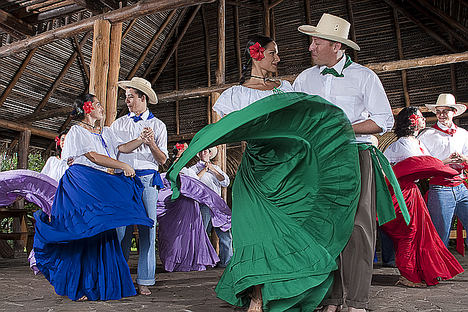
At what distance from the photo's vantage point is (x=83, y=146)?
10.7 feet

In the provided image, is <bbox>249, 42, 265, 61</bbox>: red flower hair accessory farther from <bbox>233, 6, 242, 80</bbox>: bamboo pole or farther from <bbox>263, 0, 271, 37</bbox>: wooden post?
<bbox>233, 6, 242, 80</bbox>: bamboo pole

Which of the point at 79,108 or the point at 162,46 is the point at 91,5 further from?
the point at 162,46

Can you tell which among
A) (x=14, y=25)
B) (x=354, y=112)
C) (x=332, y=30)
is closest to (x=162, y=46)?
(x=14, y=25)

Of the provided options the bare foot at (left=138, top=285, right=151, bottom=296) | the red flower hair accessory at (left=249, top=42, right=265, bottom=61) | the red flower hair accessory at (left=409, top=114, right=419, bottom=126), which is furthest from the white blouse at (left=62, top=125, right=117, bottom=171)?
the red flower hair accessory at (left=409, top=114, right=419, bottom=126)

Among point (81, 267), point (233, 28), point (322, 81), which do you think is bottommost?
point (81, 267)

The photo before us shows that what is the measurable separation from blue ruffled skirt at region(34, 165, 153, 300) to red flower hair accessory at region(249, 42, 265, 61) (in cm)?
137

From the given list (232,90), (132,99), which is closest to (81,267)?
(132,99)

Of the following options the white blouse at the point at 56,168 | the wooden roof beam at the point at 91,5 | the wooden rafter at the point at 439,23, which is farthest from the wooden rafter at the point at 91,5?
the wooden rafter at the point at 439,23

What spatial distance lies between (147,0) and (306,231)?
4.74 metres

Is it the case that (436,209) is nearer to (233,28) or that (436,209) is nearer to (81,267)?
(81,267)

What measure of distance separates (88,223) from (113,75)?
3.00 m

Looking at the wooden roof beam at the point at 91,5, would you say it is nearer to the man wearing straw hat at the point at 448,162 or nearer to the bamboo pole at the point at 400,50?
the man wearing straw hat at the point at 448,162

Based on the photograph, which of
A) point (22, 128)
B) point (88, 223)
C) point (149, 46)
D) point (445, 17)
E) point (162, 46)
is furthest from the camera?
point (162, 46)

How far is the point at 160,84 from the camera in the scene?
13250 mm
